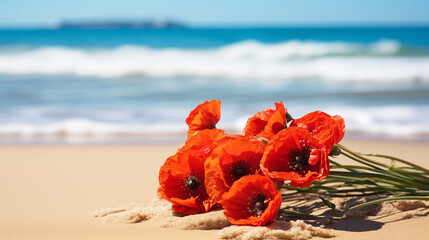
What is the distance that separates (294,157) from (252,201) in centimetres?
20

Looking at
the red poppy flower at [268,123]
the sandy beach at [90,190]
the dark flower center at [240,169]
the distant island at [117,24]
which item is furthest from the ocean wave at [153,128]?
the distant island at [117,24]

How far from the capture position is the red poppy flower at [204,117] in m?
1.96

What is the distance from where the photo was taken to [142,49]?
69.4 feet

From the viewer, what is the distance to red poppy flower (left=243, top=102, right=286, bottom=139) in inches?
69.5

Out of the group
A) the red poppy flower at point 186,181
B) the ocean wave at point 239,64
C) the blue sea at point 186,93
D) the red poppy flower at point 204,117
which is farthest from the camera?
the ocean wave at point 239,64

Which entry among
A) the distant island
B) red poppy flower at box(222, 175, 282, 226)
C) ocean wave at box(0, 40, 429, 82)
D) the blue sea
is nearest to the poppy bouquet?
red poppy flower at box(222, 175, 282, 226)

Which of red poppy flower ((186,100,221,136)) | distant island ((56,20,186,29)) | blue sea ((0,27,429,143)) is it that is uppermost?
distant island ((56,20,186,29))

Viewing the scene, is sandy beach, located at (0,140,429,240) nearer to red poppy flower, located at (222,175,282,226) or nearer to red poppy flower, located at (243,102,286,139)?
red poppy flower, located at (222,175,282,226)

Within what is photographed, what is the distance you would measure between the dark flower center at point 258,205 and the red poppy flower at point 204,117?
38 cm

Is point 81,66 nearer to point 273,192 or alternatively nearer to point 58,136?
point 58,136

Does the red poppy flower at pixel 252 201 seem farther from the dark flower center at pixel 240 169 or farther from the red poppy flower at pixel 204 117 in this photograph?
the red poppy flower at pixel 204 117

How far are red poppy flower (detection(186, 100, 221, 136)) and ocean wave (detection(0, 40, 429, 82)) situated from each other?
10107 mm

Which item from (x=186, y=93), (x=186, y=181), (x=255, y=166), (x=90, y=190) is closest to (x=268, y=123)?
(x=255, y=166)

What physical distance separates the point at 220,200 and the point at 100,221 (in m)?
0.59
